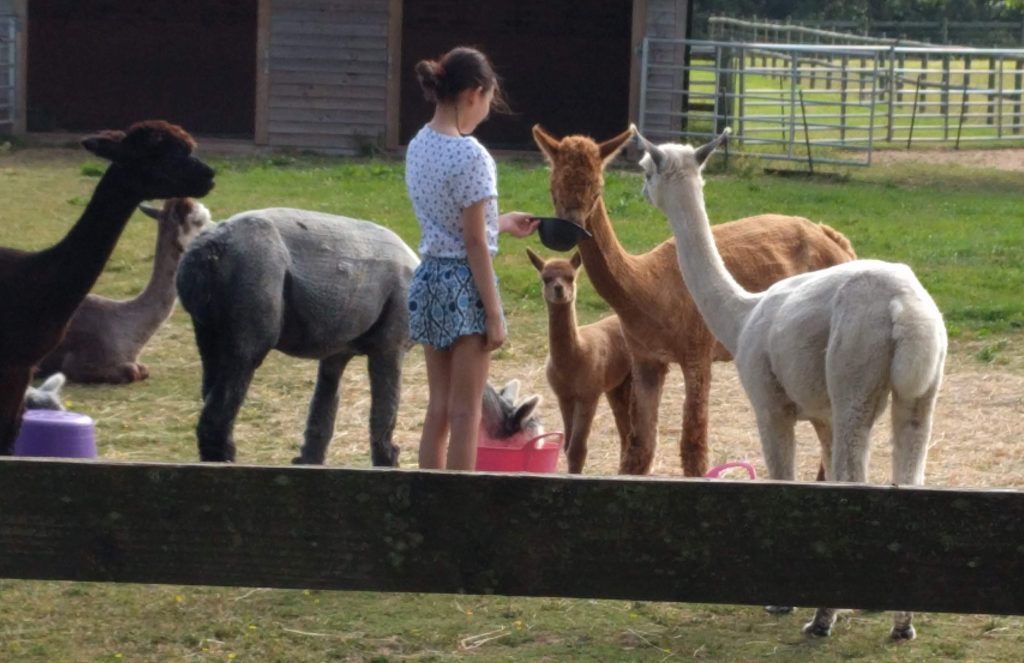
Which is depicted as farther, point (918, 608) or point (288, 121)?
point (288, 121)

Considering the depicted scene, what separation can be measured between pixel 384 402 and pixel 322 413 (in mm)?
364

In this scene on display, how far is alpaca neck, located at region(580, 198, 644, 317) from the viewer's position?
6516mm

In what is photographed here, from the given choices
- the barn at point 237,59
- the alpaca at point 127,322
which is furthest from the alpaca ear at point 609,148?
the barn at point 237,59

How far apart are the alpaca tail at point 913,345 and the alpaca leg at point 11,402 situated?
3298 mm

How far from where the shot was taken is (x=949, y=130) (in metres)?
24.0

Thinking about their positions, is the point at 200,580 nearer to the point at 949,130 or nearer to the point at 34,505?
the point at 34,505

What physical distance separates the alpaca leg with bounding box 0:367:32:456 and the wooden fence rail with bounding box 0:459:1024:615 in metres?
3.26

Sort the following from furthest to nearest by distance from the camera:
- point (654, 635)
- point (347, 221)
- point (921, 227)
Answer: point (921, 227) → point (347, 221) → point (654, 635)

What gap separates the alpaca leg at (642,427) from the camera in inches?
264

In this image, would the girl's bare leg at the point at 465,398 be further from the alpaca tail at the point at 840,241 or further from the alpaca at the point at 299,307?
the alpaca tail at the point at 840,241

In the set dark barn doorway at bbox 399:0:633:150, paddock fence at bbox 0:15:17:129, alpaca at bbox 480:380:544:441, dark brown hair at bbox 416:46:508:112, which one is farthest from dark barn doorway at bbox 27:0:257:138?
dark brown hair at bbox 416:46:508:112

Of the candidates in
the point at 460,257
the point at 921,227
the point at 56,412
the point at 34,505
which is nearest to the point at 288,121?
the point at 921,227

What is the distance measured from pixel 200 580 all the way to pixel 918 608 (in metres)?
1.25

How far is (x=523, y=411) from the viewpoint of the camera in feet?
21.8
